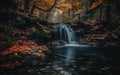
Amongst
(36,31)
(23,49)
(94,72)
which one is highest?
(36,31)

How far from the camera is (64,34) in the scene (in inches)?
861

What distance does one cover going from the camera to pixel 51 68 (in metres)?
9.05

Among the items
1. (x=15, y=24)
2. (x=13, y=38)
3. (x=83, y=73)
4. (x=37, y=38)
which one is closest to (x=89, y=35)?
(x=37, y=38)

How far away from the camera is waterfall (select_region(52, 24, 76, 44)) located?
20763 mm

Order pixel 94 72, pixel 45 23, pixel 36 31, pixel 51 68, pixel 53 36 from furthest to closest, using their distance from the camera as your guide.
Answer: pixel 53 36 → pixel 45 23 → pixel 36 31 → pixel 51 68 → pixel 94 72

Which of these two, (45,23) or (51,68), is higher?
(45,23)

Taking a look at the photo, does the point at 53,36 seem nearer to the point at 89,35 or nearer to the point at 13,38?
the point at 89,35

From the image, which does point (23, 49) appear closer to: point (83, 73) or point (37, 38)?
point (83, 73)

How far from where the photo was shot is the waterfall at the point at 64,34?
20.8 metres

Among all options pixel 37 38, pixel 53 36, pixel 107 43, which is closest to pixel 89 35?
pixel 107 43

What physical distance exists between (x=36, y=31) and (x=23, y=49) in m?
5.11

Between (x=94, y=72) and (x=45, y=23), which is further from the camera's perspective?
(x=45, y=23)

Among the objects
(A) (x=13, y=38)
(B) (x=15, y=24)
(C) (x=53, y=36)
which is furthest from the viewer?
(C) (x=53, y=36)

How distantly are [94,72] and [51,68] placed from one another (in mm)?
2207
